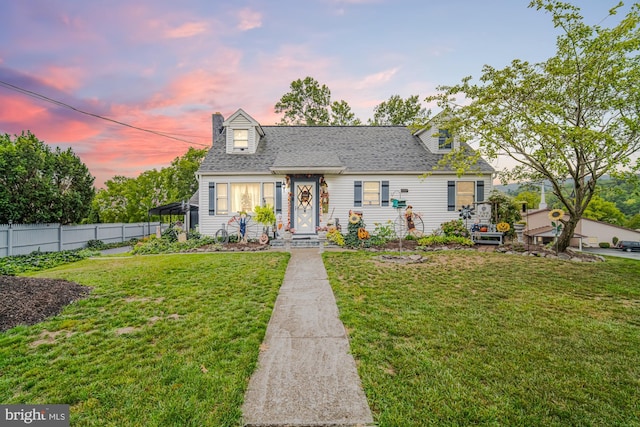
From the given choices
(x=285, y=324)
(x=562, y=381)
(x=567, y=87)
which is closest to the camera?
(x=562, y=381)

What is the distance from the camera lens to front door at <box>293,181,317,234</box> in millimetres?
12367

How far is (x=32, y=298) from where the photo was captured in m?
4.72

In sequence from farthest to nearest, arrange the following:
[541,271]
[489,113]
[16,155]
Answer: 1. [16,155]
2. [489,113]
3. [541,271]

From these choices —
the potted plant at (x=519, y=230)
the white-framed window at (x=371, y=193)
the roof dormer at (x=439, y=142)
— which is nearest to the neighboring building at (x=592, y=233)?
the potted plant at (x=519, y=230)

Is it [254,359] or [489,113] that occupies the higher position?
[489,113]

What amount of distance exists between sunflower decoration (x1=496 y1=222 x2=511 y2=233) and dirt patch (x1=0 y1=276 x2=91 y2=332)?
13886 mm

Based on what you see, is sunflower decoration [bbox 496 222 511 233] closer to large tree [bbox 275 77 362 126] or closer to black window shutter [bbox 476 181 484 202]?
black window shutter [bbox 476 181 484 202]

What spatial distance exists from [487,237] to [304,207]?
8477 mm

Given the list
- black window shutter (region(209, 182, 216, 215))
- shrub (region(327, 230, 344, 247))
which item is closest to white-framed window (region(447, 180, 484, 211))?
shrub (region(327, 230, 344, 247))

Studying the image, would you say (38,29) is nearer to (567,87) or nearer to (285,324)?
(285,324)

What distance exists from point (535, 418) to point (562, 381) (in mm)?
827

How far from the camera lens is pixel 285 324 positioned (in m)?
3.98

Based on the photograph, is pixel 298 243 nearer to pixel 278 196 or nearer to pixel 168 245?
pixel 278 196

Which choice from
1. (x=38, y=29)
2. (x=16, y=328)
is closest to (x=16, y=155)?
(x=38, y=29)
